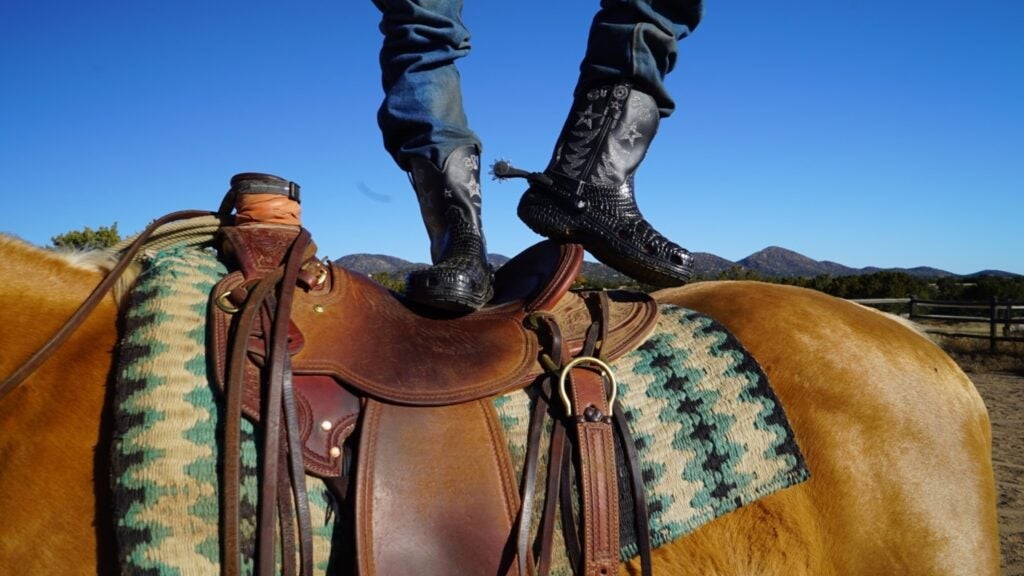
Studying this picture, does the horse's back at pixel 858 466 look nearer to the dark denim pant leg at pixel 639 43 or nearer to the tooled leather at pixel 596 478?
the tooled leather at pixel 596 478

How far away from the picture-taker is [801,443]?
1601 mm

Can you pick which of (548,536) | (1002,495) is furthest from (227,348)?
(1002,495)

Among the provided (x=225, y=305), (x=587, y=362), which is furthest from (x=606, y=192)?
(x=225, y=305)

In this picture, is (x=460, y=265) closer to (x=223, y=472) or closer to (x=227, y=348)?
(x=227, y=348)

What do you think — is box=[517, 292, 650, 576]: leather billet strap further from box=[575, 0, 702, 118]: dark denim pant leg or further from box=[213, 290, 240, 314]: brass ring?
box=[575, 0, 702, 118]: dark denim pant leg

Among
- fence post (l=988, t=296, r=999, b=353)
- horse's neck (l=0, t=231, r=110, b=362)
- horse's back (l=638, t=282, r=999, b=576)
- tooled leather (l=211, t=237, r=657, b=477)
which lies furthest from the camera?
fence post (l=988, t=296, r=999, b=353)

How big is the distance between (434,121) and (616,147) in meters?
0.52

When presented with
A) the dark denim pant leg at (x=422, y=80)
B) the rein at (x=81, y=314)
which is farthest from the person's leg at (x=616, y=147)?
the rein at (x=81, y=314)

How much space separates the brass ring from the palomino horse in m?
0.25

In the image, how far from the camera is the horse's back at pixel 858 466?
4.91 ft

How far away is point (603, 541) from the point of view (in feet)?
4.30

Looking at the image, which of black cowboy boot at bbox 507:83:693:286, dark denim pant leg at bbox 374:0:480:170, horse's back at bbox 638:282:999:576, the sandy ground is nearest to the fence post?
the sandy ground

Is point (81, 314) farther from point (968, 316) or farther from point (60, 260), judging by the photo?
point (968, 316)

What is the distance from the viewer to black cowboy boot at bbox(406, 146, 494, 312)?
151 cm
